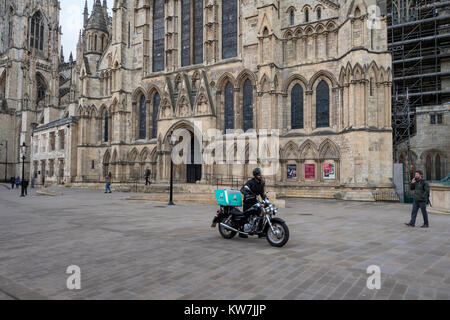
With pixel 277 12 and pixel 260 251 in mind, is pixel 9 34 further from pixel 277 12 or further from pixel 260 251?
pixel 260 251

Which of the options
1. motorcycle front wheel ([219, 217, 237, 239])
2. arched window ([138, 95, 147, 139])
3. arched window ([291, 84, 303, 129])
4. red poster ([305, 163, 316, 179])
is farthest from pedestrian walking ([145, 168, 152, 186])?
motorcycle front wheel ([219, 217, 237, 239])

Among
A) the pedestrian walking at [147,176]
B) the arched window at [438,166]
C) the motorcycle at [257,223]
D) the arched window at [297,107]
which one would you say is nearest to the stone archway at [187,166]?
the pedestrian walking at [147,176]

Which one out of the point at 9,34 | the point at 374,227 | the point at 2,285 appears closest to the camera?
the point at 2,285

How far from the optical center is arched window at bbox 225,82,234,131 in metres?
27.4

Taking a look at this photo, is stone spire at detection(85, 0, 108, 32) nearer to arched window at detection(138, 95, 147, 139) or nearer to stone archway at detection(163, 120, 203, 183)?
arched window at detection(138, 95, 147, 139)

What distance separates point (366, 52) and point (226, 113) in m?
11.7

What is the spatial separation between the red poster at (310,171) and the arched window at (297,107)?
124 inches

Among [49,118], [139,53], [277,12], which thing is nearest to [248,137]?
[277,12]

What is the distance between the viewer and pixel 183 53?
1205 inches

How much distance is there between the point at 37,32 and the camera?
205 feet

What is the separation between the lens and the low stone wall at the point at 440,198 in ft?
43.9

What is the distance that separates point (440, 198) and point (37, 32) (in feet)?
236

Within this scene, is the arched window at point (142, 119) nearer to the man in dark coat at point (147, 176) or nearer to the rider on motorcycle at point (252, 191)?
the man in dark coat at point (147, 176)

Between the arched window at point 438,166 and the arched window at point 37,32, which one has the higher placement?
the arched window at point 37,32
